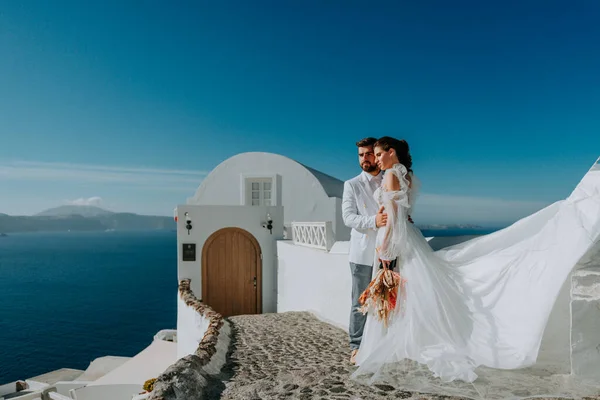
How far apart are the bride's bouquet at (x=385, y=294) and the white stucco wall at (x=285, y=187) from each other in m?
10.6

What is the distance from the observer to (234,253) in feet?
37.9

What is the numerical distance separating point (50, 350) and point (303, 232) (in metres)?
36.6

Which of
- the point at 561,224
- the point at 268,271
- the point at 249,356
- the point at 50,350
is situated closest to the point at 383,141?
the point at 561,224

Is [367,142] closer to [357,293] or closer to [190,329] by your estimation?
[357,293]

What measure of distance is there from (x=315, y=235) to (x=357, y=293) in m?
4.14

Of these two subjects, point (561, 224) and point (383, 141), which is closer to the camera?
point (561, 224)

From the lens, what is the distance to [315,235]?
8.00m

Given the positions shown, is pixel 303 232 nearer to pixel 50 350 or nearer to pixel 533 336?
pixel 533 336

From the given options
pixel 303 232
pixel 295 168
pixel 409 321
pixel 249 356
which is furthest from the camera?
pixel 295 168

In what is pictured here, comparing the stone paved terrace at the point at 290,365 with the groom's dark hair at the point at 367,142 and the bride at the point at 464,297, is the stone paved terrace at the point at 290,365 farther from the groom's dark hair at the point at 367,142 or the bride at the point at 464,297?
the groom's dark hair at the point at 367,142

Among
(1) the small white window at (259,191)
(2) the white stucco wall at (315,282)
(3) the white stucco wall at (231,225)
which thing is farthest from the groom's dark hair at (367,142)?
(1) the small white window at (259,191)

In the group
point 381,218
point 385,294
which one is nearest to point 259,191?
point 381,218

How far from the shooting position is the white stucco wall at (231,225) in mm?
11289

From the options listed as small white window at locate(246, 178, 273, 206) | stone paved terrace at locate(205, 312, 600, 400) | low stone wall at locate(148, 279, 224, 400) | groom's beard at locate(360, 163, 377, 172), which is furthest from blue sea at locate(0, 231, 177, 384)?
groom's beard at locate(360, 163, 377, 172)
